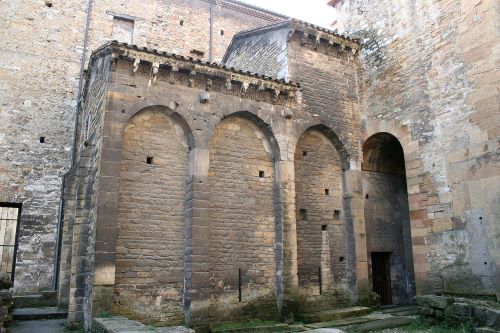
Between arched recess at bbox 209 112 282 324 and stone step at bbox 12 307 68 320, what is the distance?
3.92 meters

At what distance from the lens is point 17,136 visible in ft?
43.8

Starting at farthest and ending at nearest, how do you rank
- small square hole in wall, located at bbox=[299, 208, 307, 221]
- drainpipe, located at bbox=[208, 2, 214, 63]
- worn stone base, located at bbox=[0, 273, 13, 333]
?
drainpipe, located at bbox=[208, 2, 214, 63] < small square hole in wall, located at bbox=[299, 208, 307, 221] < worn stone base, located at bbox=[0, 273, 13, 333]

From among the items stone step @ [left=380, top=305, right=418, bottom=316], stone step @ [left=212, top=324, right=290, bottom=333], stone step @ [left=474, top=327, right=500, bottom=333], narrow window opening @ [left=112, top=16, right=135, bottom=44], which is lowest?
stone step @ [left=212, top=324, right=290, bottom=333]

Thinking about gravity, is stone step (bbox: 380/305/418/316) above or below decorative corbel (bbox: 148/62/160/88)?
below

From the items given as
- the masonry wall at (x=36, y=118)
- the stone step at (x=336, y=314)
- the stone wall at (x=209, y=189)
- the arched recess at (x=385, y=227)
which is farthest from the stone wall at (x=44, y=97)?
the arched recess at (x=385, y=227)

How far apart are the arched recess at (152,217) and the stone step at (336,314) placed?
3001 mm

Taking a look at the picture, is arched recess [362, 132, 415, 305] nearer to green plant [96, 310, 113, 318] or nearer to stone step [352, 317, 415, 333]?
stone step [352, 317, 415, 333]

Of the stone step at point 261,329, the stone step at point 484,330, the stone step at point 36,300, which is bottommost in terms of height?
the stone step at point 261,329

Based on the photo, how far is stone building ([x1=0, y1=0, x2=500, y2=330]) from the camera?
8.79 meters

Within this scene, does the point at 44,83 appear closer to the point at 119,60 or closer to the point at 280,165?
the point at 119,60

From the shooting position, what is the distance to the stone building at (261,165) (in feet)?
28.8

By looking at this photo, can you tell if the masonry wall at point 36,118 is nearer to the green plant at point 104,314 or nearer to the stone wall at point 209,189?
the stone wall at point 209,189

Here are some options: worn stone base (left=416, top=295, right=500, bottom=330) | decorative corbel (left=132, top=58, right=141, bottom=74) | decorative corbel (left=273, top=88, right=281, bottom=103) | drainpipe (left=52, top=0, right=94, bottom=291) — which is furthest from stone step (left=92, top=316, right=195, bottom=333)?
decorative corbel (left=273, top=88, right=281, bottom=103)

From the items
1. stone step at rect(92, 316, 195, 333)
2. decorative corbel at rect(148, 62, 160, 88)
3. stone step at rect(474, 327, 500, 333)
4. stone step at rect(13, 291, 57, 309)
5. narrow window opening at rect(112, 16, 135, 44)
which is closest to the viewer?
stone step at rect(92, 316, 195, 333)
